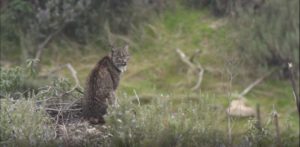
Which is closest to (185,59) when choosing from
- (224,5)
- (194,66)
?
(194,66)

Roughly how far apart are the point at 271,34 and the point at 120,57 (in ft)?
18.6

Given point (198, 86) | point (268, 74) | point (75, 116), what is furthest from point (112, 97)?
point (268, 74)

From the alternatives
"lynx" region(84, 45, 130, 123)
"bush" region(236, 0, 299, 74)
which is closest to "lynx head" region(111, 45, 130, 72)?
"lynx" region(84, 45, 130, 123)

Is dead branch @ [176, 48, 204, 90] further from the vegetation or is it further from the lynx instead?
the lynx

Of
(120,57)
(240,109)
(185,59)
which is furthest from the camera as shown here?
(185,59)

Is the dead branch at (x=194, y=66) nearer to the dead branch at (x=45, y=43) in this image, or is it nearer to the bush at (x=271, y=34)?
the bush at (x=271, y=34)

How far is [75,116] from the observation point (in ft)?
24.5

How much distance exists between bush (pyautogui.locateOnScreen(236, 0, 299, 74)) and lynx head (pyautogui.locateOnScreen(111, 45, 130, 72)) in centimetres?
520

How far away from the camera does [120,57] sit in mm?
7875

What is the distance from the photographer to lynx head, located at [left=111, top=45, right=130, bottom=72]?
308 inches

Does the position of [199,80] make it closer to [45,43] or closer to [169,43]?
[169,43]

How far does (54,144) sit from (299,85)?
6.94 metres

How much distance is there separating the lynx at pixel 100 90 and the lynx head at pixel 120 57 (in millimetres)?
83

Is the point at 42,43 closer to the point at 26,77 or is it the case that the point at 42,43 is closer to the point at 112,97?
the point at 26,77
